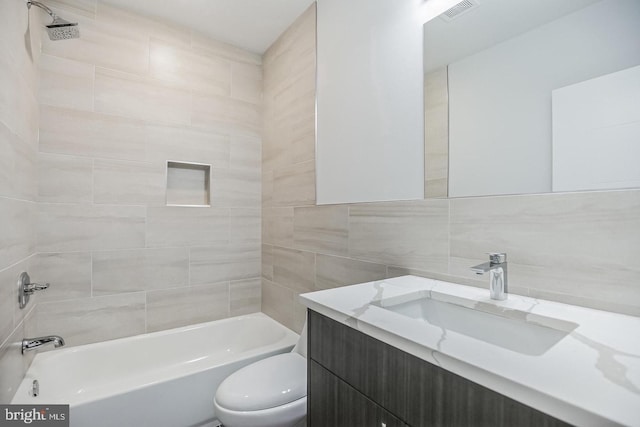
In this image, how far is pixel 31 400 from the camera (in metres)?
1.35

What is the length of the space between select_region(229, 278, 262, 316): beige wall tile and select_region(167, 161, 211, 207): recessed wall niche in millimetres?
689

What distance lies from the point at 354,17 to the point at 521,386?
5.83 feet

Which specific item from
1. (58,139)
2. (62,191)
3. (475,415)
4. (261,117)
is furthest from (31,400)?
(261,117)

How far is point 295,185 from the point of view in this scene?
2156mm

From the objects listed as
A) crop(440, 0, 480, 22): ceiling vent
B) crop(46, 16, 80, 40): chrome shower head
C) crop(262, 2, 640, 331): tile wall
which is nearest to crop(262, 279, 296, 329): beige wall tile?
crop(262, 2, 640, 331): tile wall

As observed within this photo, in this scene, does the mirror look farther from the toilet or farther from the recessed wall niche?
the recessed wall niche

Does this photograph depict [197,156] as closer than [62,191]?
No

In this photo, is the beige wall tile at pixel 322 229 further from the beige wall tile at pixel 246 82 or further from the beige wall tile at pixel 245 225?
the beige wall tile at pixel 246 82

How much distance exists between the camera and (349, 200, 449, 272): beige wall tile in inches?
48.8

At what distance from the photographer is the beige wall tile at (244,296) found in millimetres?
2432

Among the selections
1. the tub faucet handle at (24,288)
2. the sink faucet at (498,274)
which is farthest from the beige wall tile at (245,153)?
the sink faucet at (498,274)

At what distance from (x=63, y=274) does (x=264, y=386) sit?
1.43 metres

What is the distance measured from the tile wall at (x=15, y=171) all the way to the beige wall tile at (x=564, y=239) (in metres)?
1.77

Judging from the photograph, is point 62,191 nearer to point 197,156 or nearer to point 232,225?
point 197,156
